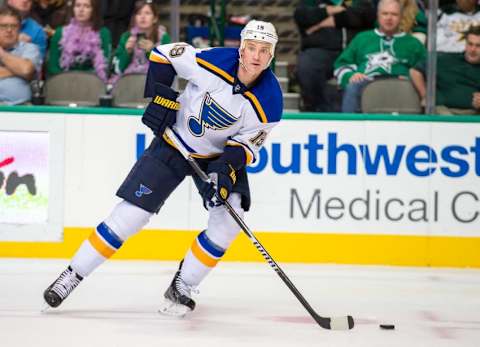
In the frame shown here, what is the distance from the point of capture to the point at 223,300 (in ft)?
15.3

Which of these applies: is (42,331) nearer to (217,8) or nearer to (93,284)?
(93,284)

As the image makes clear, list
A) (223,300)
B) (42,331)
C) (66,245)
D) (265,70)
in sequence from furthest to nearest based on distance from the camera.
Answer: (66,245)
(223,300)
(265,70)
(42,331)

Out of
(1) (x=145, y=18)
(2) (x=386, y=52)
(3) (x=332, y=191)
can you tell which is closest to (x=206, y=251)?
(3) (x=332, y=191)

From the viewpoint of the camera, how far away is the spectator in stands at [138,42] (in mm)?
5914

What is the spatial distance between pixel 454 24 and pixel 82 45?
2.00 m

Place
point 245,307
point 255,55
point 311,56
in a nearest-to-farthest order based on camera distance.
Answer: point 255,55 < point 245,307 < point 311,56

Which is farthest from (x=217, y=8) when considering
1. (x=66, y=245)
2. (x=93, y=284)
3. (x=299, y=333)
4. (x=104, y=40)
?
(x=299, y=333)

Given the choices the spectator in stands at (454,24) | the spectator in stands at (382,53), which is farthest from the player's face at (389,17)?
the spectator in stands at (454,24)

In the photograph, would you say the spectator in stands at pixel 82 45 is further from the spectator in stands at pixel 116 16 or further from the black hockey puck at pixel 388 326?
the black hockey puck at pixel 388 326

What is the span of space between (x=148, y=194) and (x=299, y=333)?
0.78 meters

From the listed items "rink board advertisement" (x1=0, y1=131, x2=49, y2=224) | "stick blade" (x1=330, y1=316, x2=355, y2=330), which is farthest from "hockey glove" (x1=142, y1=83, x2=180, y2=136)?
"rink board advertisement" (x1=0, y1=131, x2=49, y2=224)

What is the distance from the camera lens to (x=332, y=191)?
568 cm

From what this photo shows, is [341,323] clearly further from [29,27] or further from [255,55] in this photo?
[29,27]

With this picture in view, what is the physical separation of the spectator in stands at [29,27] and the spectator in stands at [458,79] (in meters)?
2.00
